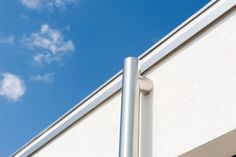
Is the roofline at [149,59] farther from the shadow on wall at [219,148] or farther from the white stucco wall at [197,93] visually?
the shadow on wall at [219,148]

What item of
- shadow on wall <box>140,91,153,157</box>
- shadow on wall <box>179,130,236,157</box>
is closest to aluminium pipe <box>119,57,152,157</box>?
shadow on wall <box>140,91,153,157</box>

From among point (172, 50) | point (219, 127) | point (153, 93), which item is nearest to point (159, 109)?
point (153, 93)

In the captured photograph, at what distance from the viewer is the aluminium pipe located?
2010 mm

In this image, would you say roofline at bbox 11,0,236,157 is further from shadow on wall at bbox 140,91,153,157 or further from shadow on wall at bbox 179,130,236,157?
shadow on wall at bbox 179,130,236,157

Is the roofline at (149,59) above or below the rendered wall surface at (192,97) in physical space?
above

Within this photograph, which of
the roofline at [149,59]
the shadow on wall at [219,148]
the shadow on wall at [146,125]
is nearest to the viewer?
the shadow on wall at [219,148]

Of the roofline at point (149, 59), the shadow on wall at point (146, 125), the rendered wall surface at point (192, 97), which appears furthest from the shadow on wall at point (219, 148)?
the roofline at point (149, 59)

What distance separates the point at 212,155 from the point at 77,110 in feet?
3.93

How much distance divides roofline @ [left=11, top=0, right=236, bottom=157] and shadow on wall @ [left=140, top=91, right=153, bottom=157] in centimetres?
19

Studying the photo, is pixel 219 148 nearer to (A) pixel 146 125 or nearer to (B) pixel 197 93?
(B) pixel 197 93

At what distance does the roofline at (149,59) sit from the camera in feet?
6.40

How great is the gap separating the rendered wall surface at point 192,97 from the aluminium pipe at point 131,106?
7 centimetres

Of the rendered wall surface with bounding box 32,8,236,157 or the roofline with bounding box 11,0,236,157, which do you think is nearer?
the rendered wall surface with bounding box 32,8,236,157

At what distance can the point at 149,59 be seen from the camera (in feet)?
7.48
